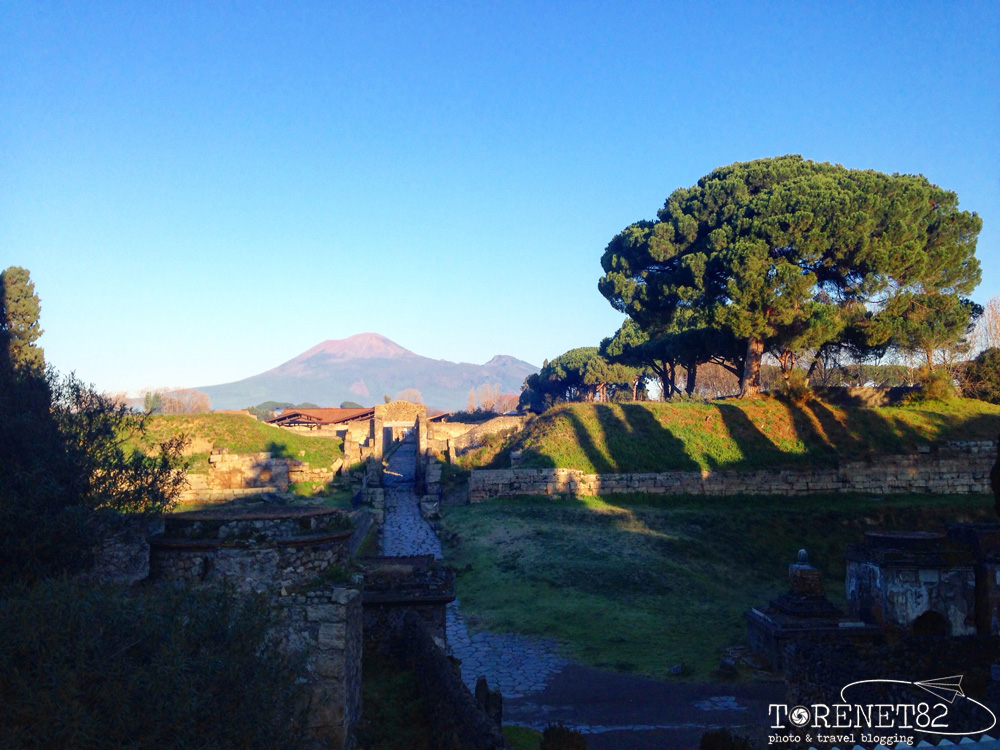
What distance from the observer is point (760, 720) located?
9.37 m

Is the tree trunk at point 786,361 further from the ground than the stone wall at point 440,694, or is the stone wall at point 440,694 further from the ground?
the tree trunk at point 786,361

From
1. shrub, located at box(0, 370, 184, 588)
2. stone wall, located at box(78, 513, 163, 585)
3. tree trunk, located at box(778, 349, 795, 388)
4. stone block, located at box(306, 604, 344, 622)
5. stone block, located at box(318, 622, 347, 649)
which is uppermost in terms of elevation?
tree trunk, located at box(778, 349, 795, 388)

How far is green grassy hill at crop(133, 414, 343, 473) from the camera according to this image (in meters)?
28.2

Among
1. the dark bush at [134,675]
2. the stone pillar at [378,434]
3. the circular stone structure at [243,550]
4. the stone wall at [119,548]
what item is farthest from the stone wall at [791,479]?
the dark bush at [134,675]

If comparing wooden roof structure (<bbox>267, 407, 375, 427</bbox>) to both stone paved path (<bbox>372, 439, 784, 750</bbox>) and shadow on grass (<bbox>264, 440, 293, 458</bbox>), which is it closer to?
shadow on grass (<bbox>264, 440, 293, 458</bbox>)

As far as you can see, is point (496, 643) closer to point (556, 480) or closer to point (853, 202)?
point (556, 480)

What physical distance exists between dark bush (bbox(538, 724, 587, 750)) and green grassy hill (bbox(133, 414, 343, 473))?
75.1 feet

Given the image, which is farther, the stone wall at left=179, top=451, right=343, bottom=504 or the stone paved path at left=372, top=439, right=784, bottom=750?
the stone wall at left=179, top=451, right=343, bottom=504

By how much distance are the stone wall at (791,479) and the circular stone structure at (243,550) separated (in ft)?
63.0

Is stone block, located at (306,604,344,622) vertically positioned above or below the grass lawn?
above

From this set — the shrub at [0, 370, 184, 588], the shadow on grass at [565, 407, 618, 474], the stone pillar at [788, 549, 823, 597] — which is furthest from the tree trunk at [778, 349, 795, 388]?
the shrub at [0, 370, 184, 588]

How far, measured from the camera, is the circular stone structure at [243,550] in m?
6.23

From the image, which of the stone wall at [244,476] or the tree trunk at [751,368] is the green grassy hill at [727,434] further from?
the stone wall at [244,476]

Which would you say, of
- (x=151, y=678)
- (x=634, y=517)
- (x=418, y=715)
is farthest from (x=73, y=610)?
(x=634, y=517)
